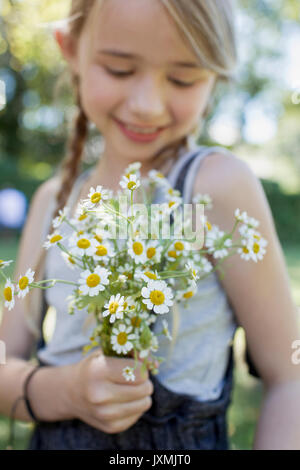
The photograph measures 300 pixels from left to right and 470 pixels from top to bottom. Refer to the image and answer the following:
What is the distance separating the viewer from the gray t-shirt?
1062 millimetres

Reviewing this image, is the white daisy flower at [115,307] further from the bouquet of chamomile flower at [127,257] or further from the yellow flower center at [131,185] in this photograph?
the yellow flower center at [131,185]

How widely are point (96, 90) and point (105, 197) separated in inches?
22.3

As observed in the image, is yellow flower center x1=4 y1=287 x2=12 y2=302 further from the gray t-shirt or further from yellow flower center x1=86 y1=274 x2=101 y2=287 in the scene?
the gray t-shirt

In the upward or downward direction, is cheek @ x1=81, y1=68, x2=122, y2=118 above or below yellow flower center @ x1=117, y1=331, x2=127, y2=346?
above

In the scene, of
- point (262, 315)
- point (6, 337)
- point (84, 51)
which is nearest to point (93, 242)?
point (262, 315)

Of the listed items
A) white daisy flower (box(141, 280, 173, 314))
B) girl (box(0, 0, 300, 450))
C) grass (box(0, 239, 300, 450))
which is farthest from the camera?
grass (box(0, 239, 300, 450))

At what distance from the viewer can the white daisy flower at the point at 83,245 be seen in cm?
65

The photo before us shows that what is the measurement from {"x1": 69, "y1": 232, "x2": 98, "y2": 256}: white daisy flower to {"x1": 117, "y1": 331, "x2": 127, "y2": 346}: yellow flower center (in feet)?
0.49

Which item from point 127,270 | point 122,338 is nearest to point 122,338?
point 122,338

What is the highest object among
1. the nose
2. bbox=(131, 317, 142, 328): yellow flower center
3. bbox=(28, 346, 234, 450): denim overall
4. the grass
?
the nose

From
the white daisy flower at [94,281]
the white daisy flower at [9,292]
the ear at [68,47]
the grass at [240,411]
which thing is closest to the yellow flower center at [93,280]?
the white daisy flower at [94,281]

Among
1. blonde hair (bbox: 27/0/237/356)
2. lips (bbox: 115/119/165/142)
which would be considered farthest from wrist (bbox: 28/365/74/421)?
lips (bbox: 115/119/165/142)
